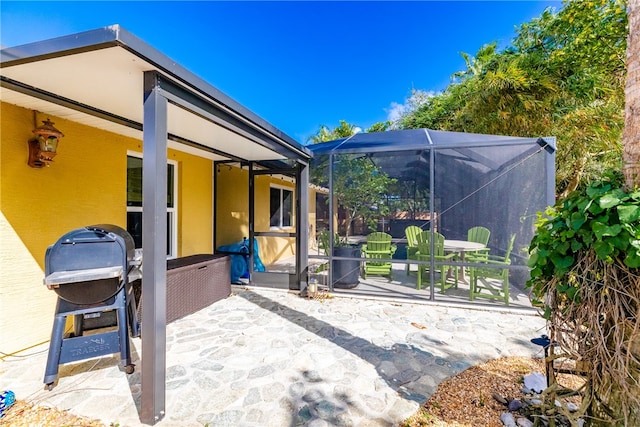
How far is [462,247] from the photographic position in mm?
4648

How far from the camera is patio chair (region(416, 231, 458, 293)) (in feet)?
15.8

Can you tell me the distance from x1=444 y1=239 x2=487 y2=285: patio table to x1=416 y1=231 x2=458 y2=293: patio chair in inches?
3.9

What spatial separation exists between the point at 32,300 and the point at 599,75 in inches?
440

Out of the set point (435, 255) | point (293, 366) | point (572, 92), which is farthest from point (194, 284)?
point (572, 92)

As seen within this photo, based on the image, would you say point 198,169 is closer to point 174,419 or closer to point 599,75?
Result: point 174,419

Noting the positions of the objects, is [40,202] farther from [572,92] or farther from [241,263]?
[572,92]

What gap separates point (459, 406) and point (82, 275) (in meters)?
3.32

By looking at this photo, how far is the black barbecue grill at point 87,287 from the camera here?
2.40 metres

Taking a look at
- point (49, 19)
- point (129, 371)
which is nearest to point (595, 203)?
point (129, 371)

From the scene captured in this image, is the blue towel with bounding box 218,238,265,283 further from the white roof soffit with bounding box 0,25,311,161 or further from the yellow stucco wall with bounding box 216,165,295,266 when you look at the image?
the white roof soffit with bounding box 0,25,311,161

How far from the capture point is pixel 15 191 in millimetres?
2875

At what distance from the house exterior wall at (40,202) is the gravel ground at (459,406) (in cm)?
124

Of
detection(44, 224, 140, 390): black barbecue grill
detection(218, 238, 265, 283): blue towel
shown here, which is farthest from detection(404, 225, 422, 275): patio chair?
detection(44, 224, 140, 390): black barbecue grill

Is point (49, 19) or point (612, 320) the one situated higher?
point (49, 19)
